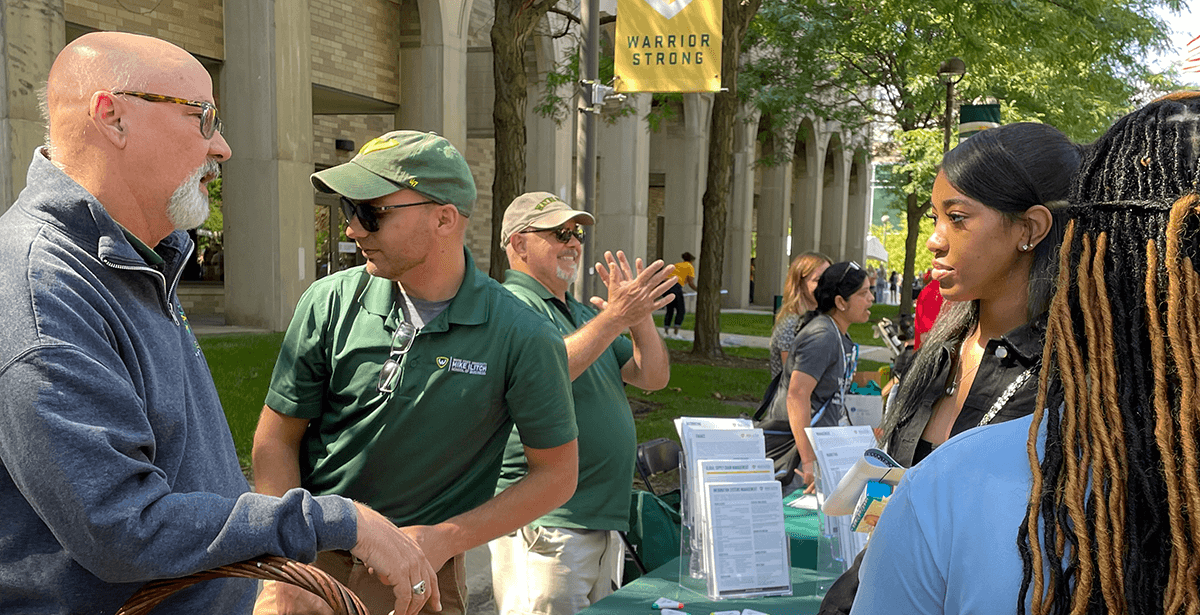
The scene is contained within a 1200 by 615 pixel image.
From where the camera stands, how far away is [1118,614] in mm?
1033

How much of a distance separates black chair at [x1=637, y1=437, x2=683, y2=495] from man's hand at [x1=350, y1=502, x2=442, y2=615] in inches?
122

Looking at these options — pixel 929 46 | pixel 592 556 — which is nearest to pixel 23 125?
pixel 592 556

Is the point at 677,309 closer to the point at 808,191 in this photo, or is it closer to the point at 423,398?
the point at 423,398

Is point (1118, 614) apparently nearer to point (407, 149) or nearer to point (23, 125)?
point (407, 149)

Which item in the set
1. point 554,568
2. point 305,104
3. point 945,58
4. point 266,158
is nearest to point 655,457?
point 554,568

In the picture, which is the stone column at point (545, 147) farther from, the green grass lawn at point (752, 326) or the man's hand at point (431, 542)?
the man's hand at point (431, 542)

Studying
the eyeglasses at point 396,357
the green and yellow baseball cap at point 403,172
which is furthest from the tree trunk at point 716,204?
the eyeglasses at point 396,357

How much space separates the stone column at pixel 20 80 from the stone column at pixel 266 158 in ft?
13.5

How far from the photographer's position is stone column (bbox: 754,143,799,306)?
38781mm

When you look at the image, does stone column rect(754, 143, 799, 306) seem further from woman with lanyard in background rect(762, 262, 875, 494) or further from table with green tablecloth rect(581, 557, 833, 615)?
table with green tablecloth rect(581, 557, 833, 615)

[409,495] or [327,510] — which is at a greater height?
[327,510]

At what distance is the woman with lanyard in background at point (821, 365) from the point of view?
5.66 meters

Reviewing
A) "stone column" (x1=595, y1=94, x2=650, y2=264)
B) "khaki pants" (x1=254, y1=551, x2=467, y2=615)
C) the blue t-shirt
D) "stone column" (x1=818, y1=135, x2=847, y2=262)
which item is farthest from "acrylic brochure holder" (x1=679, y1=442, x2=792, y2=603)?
"stone column" (x1=818, y1=135, x2=847, y2=262)

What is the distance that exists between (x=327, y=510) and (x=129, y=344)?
504 mm
